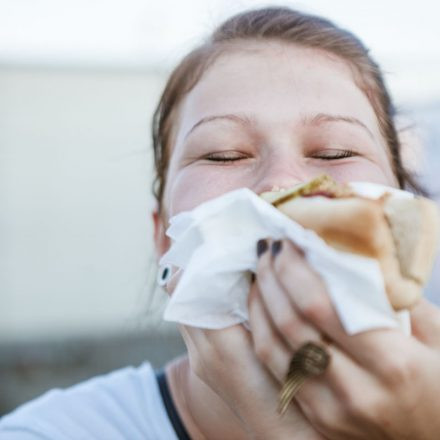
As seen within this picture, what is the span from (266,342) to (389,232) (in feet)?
1.08

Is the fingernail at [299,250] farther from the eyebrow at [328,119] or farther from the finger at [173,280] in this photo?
the eyebrow at [328,119]

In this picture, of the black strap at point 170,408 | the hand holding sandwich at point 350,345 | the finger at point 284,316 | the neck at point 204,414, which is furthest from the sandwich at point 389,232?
the black strap at point 170,408

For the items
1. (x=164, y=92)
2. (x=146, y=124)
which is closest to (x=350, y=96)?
(x=164, y=92)

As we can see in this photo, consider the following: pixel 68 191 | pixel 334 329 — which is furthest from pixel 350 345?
pixel 68 191

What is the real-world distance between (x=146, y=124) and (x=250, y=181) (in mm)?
5127

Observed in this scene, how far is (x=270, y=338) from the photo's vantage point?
1.30 meters

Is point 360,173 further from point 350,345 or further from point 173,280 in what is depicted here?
point 350,345

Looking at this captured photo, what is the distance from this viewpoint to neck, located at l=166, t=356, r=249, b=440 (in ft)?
6.97

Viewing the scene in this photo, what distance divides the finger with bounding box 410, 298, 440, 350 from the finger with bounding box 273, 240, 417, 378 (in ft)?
0.67

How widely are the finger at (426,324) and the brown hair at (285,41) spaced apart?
106 centimetres

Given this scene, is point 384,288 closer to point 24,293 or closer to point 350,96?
point 350,96

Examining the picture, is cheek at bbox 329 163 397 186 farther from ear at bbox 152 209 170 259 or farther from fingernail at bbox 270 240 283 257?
ear at bbox 152 209 170 259

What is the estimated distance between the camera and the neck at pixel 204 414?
2125mm

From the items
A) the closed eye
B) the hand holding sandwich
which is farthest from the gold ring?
the closed eye
